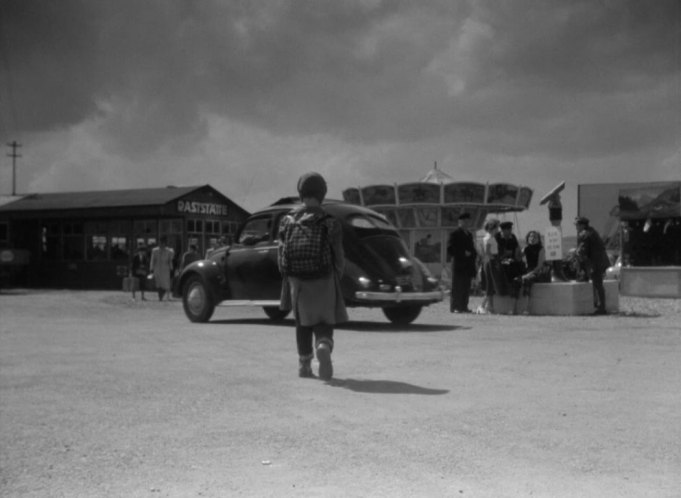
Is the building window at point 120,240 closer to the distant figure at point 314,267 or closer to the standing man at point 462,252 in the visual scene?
the standing man at point 462,252

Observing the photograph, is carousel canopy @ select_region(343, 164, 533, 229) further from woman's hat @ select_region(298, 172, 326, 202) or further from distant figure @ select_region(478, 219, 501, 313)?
woman's hat @ select_region(298, 172, 326, 202)

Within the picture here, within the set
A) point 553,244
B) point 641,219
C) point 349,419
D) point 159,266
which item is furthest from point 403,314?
point 641,219

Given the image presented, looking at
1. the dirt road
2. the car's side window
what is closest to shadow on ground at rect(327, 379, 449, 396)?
the dirt road

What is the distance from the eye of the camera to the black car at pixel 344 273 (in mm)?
13727

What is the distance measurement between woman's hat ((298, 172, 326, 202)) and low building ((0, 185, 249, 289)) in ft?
91.5

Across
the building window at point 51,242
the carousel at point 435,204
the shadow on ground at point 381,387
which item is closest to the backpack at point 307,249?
the shadow on ground at point 381,387

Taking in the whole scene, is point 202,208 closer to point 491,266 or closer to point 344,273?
point 491,266

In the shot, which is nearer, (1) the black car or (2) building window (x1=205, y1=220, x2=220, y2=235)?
(1) the black car

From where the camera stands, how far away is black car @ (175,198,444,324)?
1373 centimetres

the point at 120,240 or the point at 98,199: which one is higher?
the point at 98,199

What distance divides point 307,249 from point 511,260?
9.88 meters

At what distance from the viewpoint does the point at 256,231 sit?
15258 millimetres

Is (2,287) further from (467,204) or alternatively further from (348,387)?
(348,387)

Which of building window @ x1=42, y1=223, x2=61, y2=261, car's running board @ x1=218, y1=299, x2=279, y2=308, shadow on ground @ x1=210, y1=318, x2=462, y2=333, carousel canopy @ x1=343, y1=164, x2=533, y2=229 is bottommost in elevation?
shadow on ground @ x1=210, y1=318, x2=462, y2=333
